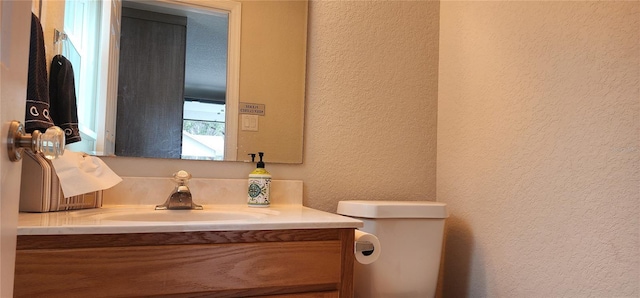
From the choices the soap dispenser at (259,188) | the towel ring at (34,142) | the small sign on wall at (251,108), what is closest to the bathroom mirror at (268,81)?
the small sign on wall at (251,108)

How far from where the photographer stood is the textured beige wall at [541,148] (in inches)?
37.9

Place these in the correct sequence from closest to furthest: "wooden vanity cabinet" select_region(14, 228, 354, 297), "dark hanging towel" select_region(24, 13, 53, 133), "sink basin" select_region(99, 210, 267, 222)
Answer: "wooden vanity cabinet" select_region(14, 228, 354, 297) → "dark hanging towel" select_region(24, 13, 53, 133) → "sink basin" select_region(99, 210, 267, 222)

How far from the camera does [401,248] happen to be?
1.32 meters

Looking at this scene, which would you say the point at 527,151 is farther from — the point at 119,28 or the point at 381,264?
the point at 119,28

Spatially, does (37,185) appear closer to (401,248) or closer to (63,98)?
(63,98)

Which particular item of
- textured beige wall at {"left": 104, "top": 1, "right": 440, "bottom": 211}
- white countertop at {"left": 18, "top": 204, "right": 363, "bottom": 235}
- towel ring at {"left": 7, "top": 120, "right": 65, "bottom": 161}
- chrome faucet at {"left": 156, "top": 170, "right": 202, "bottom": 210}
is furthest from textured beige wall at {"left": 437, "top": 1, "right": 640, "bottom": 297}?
towel ring at {"left": 7, "top": 120, "right": 65, "bottom": 161}

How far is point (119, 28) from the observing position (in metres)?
1.31

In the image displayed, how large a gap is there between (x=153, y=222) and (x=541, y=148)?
107 centimetres

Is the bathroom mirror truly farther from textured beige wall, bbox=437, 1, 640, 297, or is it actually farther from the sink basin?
textured beige wall, bbox=437, 1, 640, 297

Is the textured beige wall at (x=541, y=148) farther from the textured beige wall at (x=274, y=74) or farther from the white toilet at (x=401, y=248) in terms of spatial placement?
the textured beige wall at (x=274, y=74)

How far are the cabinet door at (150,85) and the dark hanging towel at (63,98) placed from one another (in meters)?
0.14

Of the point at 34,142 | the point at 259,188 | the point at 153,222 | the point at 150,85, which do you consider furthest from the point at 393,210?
the point at 34,142

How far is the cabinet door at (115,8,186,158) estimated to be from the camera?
1.30 m

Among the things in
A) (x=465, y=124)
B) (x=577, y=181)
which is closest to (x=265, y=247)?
(x=577, y=181)
